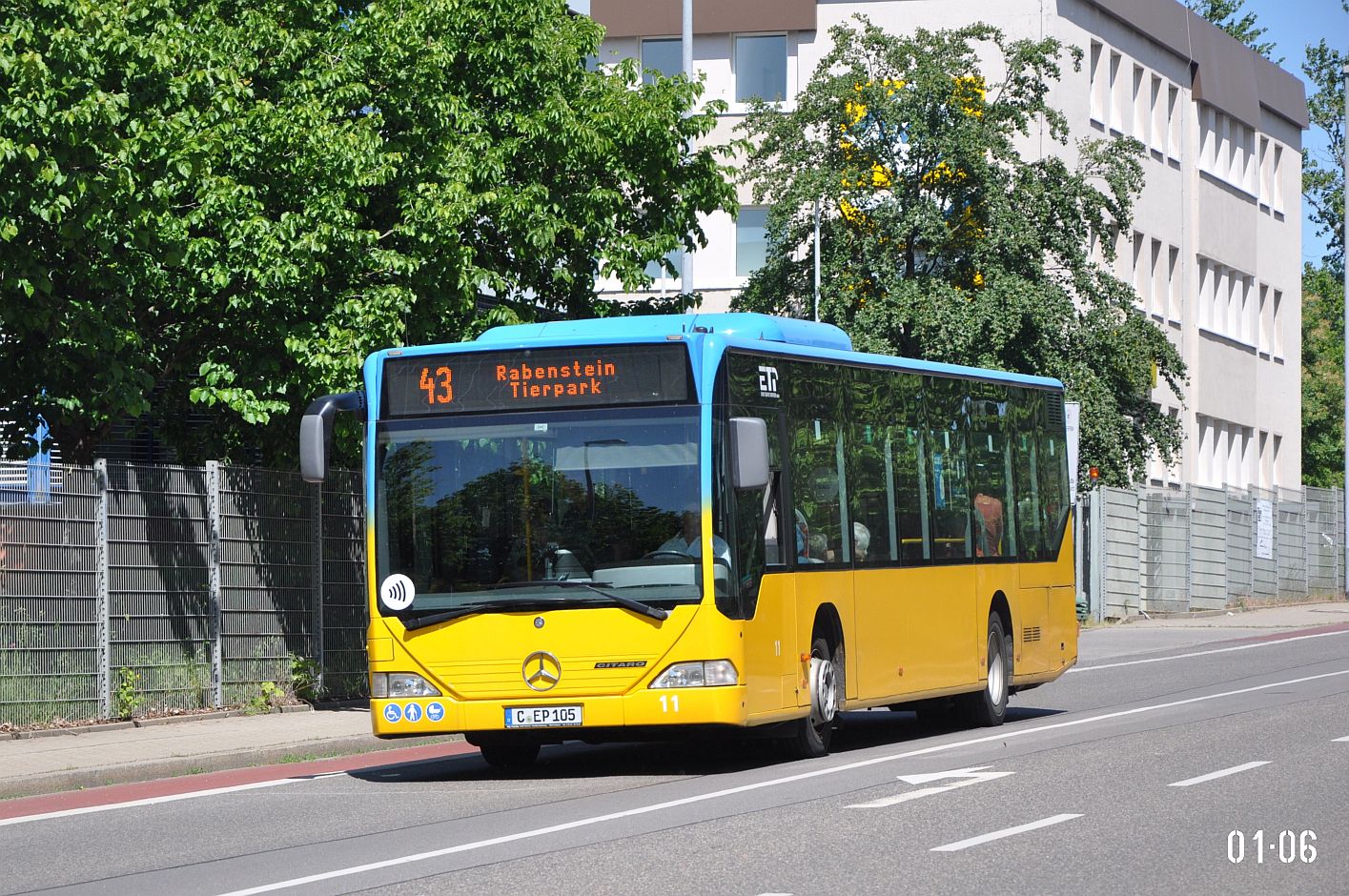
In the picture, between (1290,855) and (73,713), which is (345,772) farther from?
(1290,855)

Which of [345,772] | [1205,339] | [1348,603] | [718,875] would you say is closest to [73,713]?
[345,772]

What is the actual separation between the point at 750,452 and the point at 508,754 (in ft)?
11.2

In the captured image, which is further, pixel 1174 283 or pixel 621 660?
pixel 1174 283

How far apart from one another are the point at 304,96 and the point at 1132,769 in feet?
35.2

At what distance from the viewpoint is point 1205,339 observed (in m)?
57.5

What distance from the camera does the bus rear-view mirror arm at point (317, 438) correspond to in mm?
14906

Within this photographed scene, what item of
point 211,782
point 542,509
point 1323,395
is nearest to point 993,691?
point 542,509

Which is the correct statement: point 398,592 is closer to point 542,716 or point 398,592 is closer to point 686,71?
point 542,716

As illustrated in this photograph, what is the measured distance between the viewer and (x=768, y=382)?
15.7 m

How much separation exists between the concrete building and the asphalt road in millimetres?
28147


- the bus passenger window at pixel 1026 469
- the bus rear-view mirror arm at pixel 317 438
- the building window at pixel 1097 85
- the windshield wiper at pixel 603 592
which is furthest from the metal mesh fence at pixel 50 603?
the building window at pixel 1097 85

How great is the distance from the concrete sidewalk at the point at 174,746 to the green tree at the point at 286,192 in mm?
2728

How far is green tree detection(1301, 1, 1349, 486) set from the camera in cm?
7281

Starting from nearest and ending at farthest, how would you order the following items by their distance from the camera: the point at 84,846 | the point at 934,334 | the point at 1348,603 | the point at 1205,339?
the point at 84,846
the point at 934,334
the point at 1348,603
the point at 1205,339
